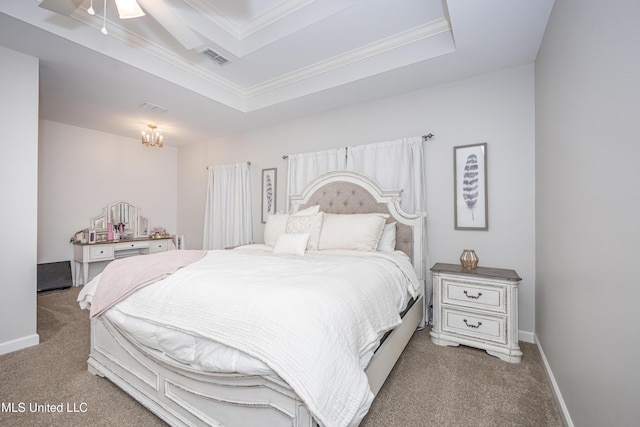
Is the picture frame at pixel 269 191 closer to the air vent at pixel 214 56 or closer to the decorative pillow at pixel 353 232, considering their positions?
the decorative pillow at pixel 353 232

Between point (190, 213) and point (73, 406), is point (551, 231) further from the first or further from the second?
point (190, 213)

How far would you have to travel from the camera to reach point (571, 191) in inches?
60.0

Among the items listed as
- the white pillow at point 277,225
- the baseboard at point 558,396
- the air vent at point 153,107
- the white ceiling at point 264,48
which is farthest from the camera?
the air vent at point 153,107

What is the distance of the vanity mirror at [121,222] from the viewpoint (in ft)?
15.1

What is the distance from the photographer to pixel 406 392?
177cm

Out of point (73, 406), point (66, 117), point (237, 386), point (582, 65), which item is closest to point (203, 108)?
point (66, 117)

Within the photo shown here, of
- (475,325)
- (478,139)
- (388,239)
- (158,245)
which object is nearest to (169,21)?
(388,239)

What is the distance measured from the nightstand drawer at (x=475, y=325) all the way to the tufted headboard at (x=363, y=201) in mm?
483

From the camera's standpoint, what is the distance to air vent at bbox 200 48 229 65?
2.67 metres

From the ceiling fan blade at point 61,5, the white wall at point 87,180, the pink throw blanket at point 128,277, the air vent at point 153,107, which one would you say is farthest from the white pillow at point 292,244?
the white wall at point 87,180

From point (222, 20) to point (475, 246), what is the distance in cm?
315

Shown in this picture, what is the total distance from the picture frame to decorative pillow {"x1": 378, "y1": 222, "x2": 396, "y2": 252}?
1.89 m

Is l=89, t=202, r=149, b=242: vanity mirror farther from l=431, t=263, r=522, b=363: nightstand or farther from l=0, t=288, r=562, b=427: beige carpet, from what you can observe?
l=431, t=263, r=522, b=363: nightstand

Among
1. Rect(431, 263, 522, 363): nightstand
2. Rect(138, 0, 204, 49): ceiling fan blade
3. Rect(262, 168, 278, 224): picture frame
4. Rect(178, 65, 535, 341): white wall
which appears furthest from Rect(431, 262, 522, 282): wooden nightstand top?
Rect(138, 0, 204, 49): ceiling fan blade
